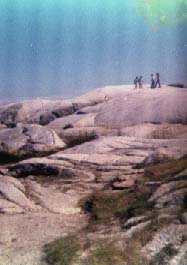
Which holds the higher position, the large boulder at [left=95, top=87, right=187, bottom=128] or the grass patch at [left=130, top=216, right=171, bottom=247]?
the large boulder at [left=95, top=87, right=187, bottom=128]

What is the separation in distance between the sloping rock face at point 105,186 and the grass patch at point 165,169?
8 cm

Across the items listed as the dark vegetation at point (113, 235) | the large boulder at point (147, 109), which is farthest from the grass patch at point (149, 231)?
the large boulder at point (147, 109)

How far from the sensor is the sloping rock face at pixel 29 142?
104 ft

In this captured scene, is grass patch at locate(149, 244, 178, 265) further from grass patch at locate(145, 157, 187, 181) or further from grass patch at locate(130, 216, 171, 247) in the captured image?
grass patch at locate(145, 157, 187, 181)

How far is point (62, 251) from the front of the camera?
45.9 ft

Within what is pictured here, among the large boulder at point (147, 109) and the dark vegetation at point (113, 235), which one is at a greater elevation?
the large boulder at point (147, 109)

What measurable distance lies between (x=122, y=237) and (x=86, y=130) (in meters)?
20.9

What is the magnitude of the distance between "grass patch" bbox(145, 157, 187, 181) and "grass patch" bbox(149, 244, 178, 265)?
22.8 ft

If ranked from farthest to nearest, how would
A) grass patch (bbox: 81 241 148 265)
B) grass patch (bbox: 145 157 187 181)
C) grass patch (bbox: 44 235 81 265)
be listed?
1. grass patch (bbox: 145 157 187 181)
2. grass patch (bbox: 44 235 81 265)
3. grass patch (bbox: 81 241 148 265)

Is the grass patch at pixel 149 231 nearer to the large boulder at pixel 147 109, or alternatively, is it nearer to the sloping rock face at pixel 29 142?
the sloping rock face at pixel 29 142

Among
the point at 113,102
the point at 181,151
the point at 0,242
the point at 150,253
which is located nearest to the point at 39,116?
the point at 113,102

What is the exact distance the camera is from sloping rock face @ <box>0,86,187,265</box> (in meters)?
14.1

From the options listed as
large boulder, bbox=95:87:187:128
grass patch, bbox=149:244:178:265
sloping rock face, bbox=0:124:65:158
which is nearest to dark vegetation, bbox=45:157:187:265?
grass patch, bbox=149:244:178:265

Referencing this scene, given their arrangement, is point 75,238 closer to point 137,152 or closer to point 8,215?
point 8,215
